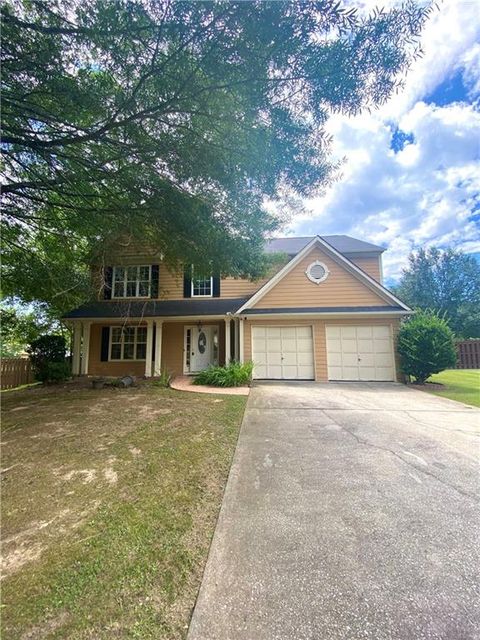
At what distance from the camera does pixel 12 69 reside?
3969mm

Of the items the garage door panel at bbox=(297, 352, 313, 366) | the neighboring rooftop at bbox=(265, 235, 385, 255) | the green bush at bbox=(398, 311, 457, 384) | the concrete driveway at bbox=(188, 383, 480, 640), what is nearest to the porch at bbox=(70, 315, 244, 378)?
the garage door panel at bbox=(297, 352, 313, 366)

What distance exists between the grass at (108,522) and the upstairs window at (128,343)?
8.07 metres

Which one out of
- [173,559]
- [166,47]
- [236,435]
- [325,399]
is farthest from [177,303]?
[173,559]

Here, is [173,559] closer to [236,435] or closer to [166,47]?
[236,435]

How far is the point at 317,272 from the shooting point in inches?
476

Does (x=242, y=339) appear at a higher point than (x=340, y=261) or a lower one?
lower

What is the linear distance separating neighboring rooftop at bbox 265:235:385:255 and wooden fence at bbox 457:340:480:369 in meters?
8.16

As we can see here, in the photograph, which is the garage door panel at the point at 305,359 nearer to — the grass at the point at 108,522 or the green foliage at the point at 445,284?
the grass at the point at 108,522

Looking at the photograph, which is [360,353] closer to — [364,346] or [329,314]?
[364,346]

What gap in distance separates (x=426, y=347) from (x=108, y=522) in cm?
1113

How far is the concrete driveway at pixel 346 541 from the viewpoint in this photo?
1704mm

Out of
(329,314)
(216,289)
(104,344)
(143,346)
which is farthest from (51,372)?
(329,314)

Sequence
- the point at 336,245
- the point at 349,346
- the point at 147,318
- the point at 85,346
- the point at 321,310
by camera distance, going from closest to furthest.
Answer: the point at 321,310, the point at 349,346, the point at 147,318, the point at 85,346, the point at 336,245

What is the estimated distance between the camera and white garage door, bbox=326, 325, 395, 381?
37.0 feet
